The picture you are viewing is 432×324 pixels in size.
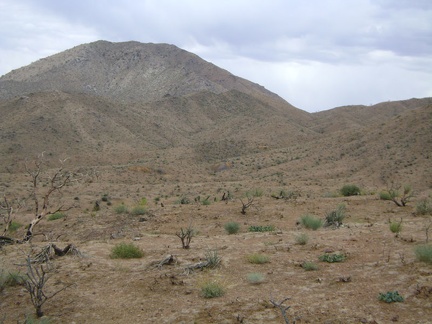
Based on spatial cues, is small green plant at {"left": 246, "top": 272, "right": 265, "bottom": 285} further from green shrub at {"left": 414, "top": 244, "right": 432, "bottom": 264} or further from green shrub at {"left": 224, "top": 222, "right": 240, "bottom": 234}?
green shrub at {"left": 224, "top": 222, "right": 240, "bottom": 234}

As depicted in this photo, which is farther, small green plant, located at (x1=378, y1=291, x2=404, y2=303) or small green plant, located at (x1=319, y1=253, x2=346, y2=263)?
small green plant, located at (x1=319, y1=253, x2=346, y2=263)

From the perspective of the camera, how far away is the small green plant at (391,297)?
644 cm

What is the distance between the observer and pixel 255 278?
771 cm

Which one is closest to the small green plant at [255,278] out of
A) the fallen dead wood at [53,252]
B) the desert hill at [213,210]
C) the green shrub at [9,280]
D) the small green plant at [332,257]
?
the desert hill at [213,210]

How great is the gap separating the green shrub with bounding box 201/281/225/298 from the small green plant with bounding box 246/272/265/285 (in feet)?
2.07

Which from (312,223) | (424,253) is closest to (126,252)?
(312,223)

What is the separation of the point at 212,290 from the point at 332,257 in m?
3.03

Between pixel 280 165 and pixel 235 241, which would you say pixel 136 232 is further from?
pixel 280 165

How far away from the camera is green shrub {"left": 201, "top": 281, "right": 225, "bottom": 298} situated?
729 cm

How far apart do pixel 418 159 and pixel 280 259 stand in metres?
27.4

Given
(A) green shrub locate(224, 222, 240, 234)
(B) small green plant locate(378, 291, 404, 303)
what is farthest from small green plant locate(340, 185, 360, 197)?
(B) small green plant locate(378, 291, 404, 303)

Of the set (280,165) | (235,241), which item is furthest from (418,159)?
(235,241)

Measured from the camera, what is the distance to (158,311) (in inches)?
273

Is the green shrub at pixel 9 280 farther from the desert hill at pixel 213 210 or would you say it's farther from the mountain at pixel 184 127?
the mountain at pixel 184 127
